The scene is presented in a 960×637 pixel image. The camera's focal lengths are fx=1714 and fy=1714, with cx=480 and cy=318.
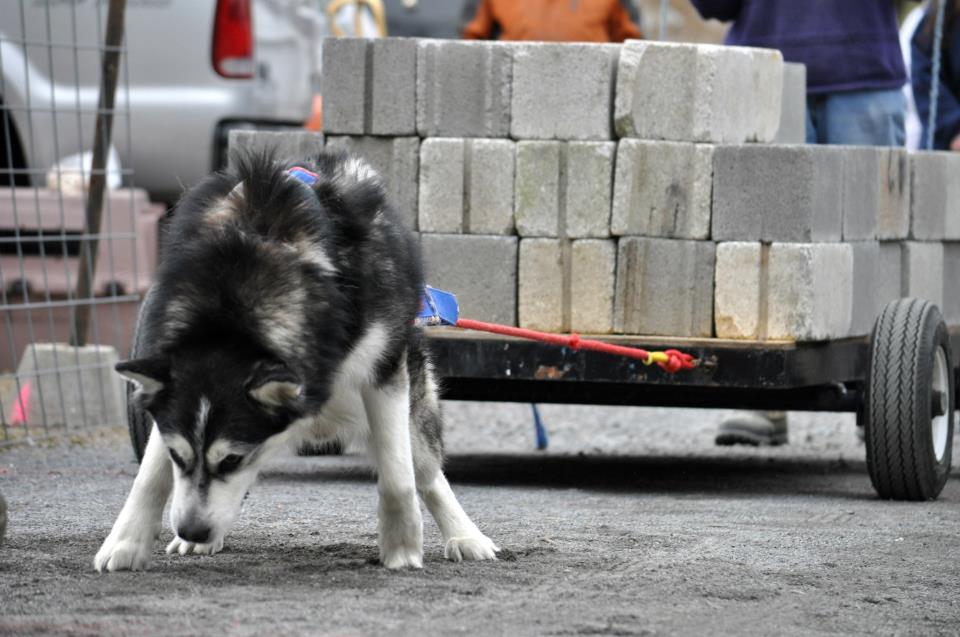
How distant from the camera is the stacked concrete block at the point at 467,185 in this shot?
643cm

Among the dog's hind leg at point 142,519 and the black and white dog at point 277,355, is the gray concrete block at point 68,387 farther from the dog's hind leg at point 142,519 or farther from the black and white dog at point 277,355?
the dog's hind leg at point 142,519

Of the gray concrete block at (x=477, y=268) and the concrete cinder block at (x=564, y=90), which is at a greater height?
the concrete cinder block at (x=564, y=90)

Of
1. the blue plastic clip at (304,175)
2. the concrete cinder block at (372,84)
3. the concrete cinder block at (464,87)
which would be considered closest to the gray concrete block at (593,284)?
the concrete cinder block at (464,87)

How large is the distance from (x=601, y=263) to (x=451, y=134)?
76 cm

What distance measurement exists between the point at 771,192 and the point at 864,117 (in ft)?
6.32

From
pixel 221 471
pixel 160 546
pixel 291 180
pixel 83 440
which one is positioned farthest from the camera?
pixel 83 440

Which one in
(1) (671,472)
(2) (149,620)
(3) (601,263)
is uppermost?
(3) (601,263)

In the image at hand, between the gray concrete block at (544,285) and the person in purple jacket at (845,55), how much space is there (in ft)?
6.89

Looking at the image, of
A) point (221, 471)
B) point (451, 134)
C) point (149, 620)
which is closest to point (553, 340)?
point (451, 134)

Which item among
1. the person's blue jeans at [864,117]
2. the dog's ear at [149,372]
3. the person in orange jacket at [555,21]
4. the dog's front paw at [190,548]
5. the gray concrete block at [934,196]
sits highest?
the person in orange jacket at [555,21]

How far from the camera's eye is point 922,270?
24.0ft

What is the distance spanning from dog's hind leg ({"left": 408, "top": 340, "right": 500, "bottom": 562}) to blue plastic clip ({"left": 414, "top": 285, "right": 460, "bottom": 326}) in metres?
0.14

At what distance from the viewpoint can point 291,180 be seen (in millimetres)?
4590

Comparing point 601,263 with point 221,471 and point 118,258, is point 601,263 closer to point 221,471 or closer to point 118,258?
point 221,471
